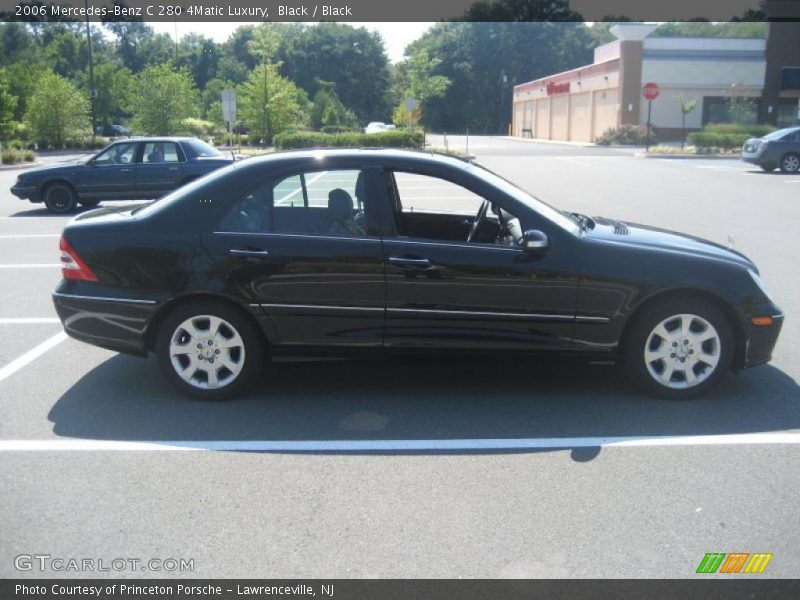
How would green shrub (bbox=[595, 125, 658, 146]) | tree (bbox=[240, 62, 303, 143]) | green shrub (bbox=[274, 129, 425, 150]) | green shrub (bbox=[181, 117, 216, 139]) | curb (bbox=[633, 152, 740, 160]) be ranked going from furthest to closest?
green shrub (bbox=[595, 125, 658, 146]), tree (bbox=[240, 62, 303, 143]), green shrub (bbox=[181, 117, 216, 139]), curb (bbox=[633, 152, 740, 160]), green shrub (bbox=[274, 129, 425, 150])

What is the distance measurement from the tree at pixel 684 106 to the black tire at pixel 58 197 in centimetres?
3924

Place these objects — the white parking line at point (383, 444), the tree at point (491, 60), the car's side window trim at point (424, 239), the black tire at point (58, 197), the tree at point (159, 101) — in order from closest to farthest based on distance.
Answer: the white parking line at point (383, 444) < the car's side window trim at point (424, 239) < the black tire at point (58, 197) < the tree at point (159, 101) < the tree at point (491, 60)

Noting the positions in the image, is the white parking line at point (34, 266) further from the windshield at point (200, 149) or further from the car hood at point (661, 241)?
the car hood at point (661, 241)

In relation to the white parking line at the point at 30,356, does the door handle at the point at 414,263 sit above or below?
above

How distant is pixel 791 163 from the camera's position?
27.6 metres

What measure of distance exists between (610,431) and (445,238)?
1873 millimetres

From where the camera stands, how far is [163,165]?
17.1m

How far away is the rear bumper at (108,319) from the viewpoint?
552 centimetres

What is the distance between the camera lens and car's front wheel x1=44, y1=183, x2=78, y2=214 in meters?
17.6

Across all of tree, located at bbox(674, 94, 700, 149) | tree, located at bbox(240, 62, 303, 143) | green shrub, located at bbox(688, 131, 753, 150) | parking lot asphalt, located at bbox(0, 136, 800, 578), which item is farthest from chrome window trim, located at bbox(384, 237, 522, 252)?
tree, located at bbox(674, 94, 700, 149)

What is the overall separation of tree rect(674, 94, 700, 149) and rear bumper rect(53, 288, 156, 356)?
156 feet

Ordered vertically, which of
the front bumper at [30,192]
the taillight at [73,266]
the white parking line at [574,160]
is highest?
the taillight at [73,266]

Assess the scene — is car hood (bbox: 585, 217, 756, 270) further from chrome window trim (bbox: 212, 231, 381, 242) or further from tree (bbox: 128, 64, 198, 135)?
tree (bbox: 128, 64, 198, 135)

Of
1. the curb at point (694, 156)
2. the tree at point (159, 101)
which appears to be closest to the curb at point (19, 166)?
the tree at point (159, 101)
